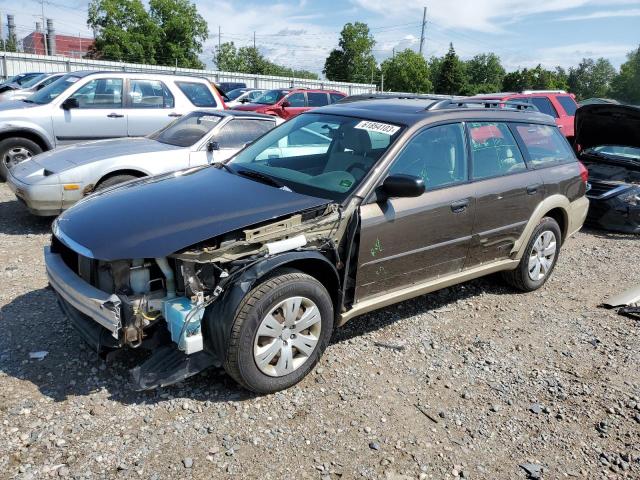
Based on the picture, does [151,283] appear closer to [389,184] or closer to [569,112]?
[389,184]

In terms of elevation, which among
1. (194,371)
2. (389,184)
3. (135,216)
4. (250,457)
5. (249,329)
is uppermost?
(389,184)

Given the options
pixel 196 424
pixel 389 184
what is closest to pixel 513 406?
pixel 389 184

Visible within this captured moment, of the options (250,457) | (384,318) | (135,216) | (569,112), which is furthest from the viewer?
(569,112)

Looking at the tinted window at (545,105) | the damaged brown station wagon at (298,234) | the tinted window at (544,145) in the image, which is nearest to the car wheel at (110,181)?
the damaged brown station wagon at (298,234)

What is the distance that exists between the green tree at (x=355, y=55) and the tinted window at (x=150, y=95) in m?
58.5

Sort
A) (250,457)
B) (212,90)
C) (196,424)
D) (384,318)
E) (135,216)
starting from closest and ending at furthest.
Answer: (250,457) < (196,424) < (135,216) < (384,318) < (212,90)

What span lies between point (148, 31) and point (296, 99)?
147 feet

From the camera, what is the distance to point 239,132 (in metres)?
7.07

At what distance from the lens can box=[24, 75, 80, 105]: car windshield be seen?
8367 millimetres

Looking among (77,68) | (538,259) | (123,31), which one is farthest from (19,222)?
(123,31)

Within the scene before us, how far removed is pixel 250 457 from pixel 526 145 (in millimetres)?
3680

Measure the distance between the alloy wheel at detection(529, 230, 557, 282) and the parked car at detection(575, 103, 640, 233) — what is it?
3061mm

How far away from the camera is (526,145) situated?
4.91 metres

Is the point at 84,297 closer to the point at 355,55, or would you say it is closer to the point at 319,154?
the point at 319,154
